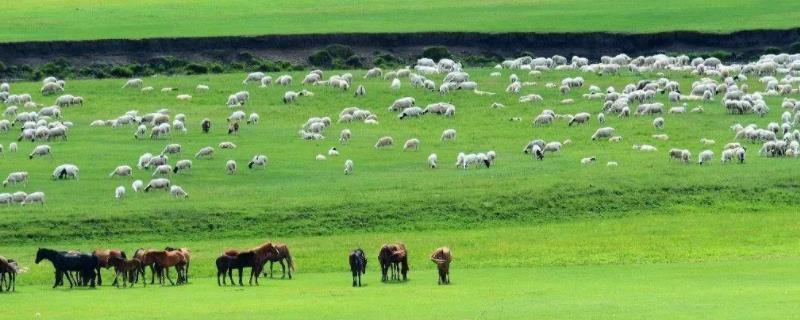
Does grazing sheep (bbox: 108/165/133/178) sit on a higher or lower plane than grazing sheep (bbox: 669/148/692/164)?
lower

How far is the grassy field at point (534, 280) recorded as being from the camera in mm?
29672

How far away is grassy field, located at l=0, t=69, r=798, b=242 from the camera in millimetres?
45375

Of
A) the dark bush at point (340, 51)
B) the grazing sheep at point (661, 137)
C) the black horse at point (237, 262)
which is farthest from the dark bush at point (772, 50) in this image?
the black horse at point (237, 262)

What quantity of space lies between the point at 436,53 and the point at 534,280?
187 feet

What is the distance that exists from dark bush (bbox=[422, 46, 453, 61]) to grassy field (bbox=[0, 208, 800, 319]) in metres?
44.1

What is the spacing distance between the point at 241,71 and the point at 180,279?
49.3m

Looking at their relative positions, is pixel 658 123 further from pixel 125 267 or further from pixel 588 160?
pixel 125 267

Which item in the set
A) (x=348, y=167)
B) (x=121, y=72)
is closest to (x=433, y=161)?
(x=348, y=167)

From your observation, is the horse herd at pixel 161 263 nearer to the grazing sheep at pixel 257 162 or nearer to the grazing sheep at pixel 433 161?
the grazing sheep at pixel 257 162

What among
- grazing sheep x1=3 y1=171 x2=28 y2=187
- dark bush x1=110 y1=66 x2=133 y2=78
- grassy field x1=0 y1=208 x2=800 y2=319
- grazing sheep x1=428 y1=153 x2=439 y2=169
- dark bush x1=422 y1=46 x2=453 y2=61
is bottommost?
grassy field x1=0 y1=208 x2=800 y2=319

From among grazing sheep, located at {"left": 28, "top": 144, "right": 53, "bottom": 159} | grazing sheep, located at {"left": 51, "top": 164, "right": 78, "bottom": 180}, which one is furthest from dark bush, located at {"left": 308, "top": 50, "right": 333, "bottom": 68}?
grazing sheep, located at {"left": 51, "top": 164, "right": 78, "bottom": 180}

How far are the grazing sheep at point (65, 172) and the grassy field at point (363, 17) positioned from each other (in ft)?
133

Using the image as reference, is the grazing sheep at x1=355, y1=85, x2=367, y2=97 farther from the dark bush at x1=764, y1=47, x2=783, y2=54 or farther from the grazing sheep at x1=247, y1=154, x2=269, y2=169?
the dark bush at x1=764, y1=47, x2=783, y2=54

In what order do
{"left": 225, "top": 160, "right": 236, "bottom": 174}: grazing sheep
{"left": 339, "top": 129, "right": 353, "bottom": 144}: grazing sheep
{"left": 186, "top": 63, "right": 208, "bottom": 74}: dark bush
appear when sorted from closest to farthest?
{"left": 225, "top": 160, "right": 236, "bottom": 174}: grazing sheep → {"left": 339, "top": 129, "right": 353, "bottom": 144}: grazing sheep → {"left": 186, "top": 63, "right": 208, "bottom": 74}: dark bush
